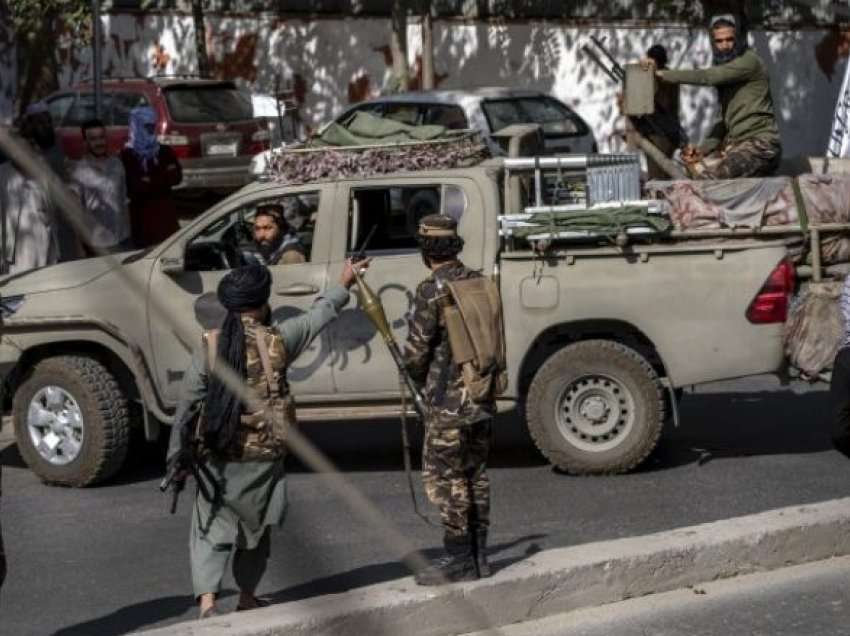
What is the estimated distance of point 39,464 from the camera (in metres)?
10.2

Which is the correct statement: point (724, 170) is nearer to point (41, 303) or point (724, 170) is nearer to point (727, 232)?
point (727, 232)

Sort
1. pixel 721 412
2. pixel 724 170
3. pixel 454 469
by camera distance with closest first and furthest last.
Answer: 1. pixel 454 469
2. pixel 724 170
3. pixel 721 412

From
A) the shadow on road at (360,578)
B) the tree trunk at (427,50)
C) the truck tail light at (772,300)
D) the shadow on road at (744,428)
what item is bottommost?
the shadow on road at (744,428)

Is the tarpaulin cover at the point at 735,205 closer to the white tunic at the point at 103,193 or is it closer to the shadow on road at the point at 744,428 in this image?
the shadow on road at the point at 744,428

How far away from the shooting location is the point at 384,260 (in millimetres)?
9906

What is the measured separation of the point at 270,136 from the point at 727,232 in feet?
41.1

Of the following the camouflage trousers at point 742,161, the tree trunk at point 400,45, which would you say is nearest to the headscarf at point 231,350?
the camouflage trousers at point 742,161

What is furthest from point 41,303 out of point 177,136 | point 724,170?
point 177,136

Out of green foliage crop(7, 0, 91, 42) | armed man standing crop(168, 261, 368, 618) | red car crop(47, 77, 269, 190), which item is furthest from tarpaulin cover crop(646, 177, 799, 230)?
green foliage crop(7, 0, 91, 42)

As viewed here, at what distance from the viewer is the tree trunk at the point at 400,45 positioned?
78.7ft

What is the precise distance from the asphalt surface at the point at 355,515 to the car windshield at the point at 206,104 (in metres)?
9.85

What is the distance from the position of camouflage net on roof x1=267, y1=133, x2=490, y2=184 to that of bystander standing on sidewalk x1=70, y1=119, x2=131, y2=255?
3907mm

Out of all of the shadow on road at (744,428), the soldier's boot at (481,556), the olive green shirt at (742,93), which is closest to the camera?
the soldier's boot at (481,556)

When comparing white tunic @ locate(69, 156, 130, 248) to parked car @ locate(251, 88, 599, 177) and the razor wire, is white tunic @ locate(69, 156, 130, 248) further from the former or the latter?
parked car @ locate(251, 88, 599, 177)
